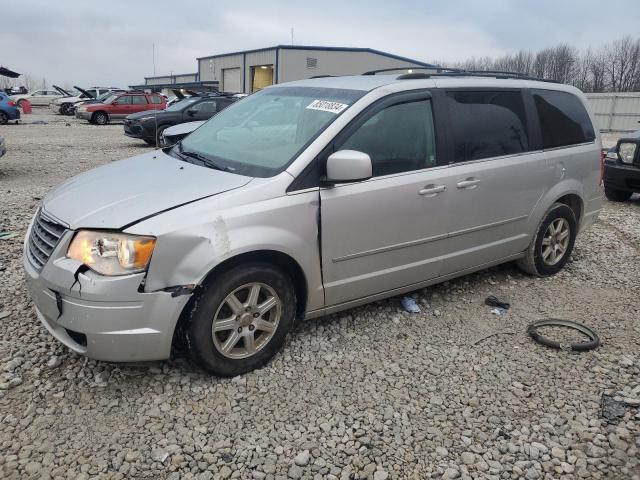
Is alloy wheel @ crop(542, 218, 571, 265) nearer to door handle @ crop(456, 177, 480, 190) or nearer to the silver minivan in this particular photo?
the silver minivan

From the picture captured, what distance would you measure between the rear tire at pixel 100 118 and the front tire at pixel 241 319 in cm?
2306

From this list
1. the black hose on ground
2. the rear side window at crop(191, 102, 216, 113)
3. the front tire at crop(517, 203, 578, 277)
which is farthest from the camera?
the rear side window at crop(191, 102, 216, 113)

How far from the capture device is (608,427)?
289 centimetres

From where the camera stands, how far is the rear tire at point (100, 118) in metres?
23.5

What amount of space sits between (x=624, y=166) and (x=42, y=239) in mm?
8297

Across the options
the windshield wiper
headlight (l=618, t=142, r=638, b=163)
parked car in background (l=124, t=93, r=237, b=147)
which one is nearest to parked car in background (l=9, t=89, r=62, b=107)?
parked car in background (l=124, t=93, r=237, b=147)

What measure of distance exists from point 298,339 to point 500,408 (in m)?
1.40

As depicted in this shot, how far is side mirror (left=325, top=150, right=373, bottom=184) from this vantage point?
125 inches

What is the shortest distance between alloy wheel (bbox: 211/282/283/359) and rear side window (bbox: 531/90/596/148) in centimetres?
291

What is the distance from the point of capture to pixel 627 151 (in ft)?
27.2

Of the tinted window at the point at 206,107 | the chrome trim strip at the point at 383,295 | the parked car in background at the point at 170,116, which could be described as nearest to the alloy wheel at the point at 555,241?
the chrome trim strip at the point at 383,295

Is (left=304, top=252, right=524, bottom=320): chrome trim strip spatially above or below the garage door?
below

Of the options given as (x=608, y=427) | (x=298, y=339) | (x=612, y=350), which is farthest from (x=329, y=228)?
(x=612, y=350)

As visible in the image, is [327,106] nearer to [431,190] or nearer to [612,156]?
[431,190]
